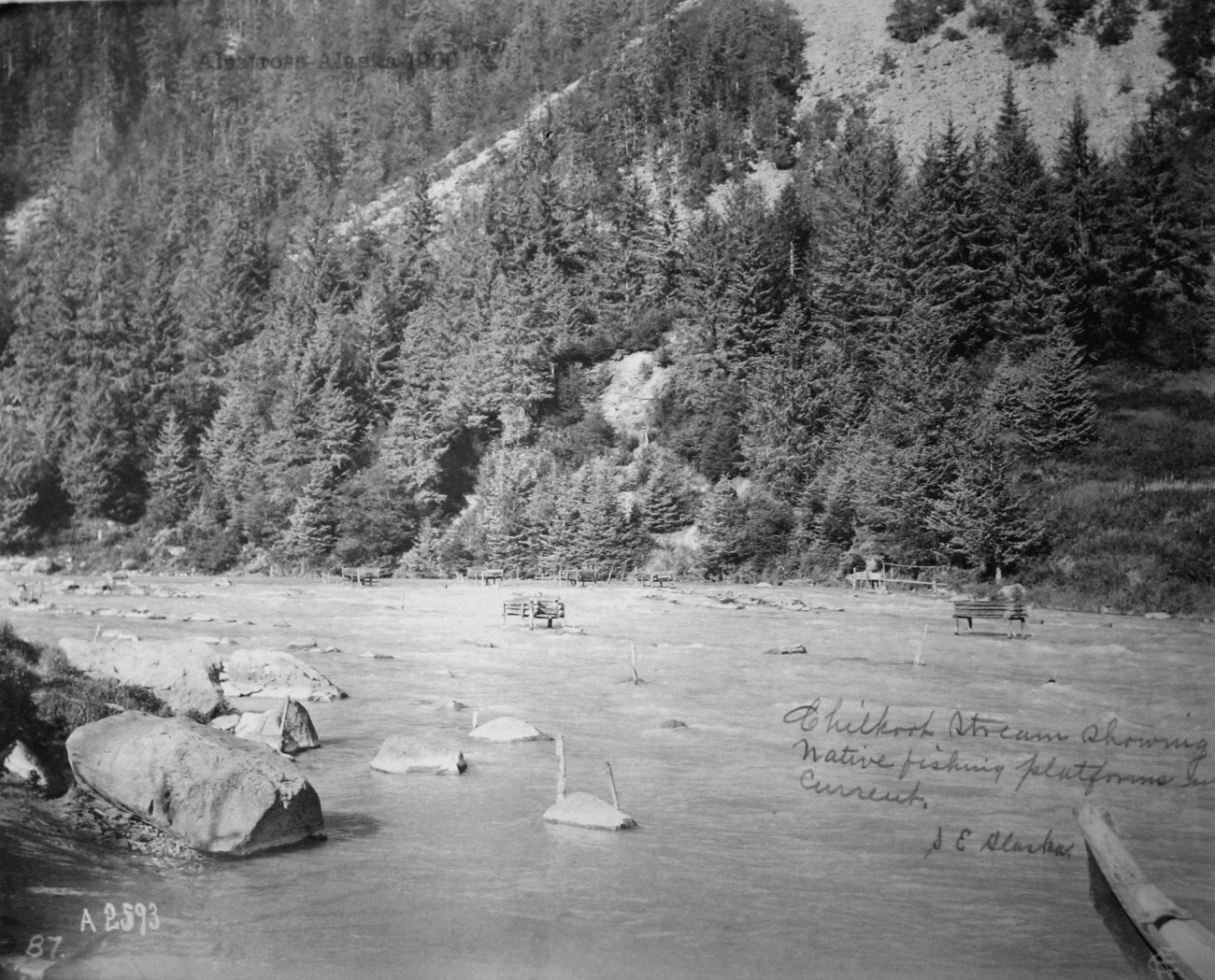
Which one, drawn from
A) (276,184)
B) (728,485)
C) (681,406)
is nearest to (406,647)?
(728,485)

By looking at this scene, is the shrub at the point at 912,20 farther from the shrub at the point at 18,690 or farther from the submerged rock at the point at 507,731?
the shrub at the point at 18,690

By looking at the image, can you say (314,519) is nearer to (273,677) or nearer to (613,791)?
(273,677)

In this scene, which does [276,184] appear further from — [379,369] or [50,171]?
[50,171]

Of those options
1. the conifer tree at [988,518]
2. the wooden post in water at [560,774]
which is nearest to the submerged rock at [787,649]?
the conifer tree at [988,518]

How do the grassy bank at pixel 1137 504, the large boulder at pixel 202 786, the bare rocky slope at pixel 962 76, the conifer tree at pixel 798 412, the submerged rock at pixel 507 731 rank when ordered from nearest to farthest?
the large boulder at pixel 202 786 < the grassy bank at pixel 1137 504 < the submerged rock at pixel 507 731 < the bare rocky slope at pixel 962 76 < the conifer tree at pixel 798 412

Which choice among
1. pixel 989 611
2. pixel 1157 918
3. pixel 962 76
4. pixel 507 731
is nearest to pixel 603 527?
pixel 507 731

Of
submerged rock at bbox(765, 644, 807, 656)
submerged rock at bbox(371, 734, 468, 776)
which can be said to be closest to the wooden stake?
submerged rock at bbox(371, 734, 468, 776)
